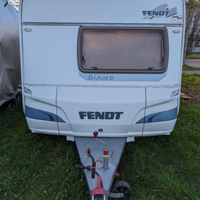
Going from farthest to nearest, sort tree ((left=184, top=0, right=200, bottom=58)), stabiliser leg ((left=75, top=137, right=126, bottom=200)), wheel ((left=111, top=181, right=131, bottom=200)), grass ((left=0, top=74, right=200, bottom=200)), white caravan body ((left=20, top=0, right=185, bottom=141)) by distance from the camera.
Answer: tree ((left=184, top=0, right=200, bottom=58)) < white caravan body ((left=20, top=0, right=185, bottom=141)) < grass ((left=0, top=74, right=200, bottom=200)) < wheel ((left=111, top=181, right=131, bottom=200)) < stabiliser leg ((left=75, top=137, right=126, bottom=200))

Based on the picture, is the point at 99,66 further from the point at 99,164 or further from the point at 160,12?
the point at 99,164

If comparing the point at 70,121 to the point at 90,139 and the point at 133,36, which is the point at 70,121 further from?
the point at 133,36

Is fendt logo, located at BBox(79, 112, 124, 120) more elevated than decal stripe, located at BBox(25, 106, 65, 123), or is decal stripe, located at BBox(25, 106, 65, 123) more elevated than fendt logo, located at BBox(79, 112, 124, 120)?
fendt logo, located at BBox(79, 112, 124, 120)

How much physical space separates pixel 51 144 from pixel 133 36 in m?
2.31

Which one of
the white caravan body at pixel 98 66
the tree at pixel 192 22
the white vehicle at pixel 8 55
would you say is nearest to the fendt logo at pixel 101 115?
the white caravan body at pixel 98 66

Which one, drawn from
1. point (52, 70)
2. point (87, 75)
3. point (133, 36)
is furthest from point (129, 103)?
point (52, 70)

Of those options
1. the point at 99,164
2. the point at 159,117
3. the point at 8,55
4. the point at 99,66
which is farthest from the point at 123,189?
the point at 8,55

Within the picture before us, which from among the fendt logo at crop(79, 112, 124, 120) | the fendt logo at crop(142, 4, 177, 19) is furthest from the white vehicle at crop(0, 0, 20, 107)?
the fendt logo at crop(142, 4, 177, 19)

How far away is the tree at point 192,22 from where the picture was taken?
1220cm

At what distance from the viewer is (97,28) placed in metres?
3.07

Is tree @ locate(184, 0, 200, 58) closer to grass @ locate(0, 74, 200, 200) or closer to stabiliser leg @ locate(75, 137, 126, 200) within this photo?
grass @ locate(0, 74, 200, 200)

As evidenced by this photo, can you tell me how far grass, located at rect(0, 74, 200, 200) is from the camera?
281 centimetres

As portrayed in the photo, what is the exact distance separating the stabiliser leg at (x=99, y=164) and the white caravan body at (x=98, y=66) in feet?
0.70

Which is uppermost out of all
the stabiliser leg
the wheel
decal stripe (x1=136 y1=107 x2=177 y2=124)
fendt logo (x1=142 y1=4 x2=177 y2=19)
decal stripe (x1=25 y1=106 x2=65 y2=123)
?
fendt logo (x1=142 y1=4 x2=177 y2=19)
